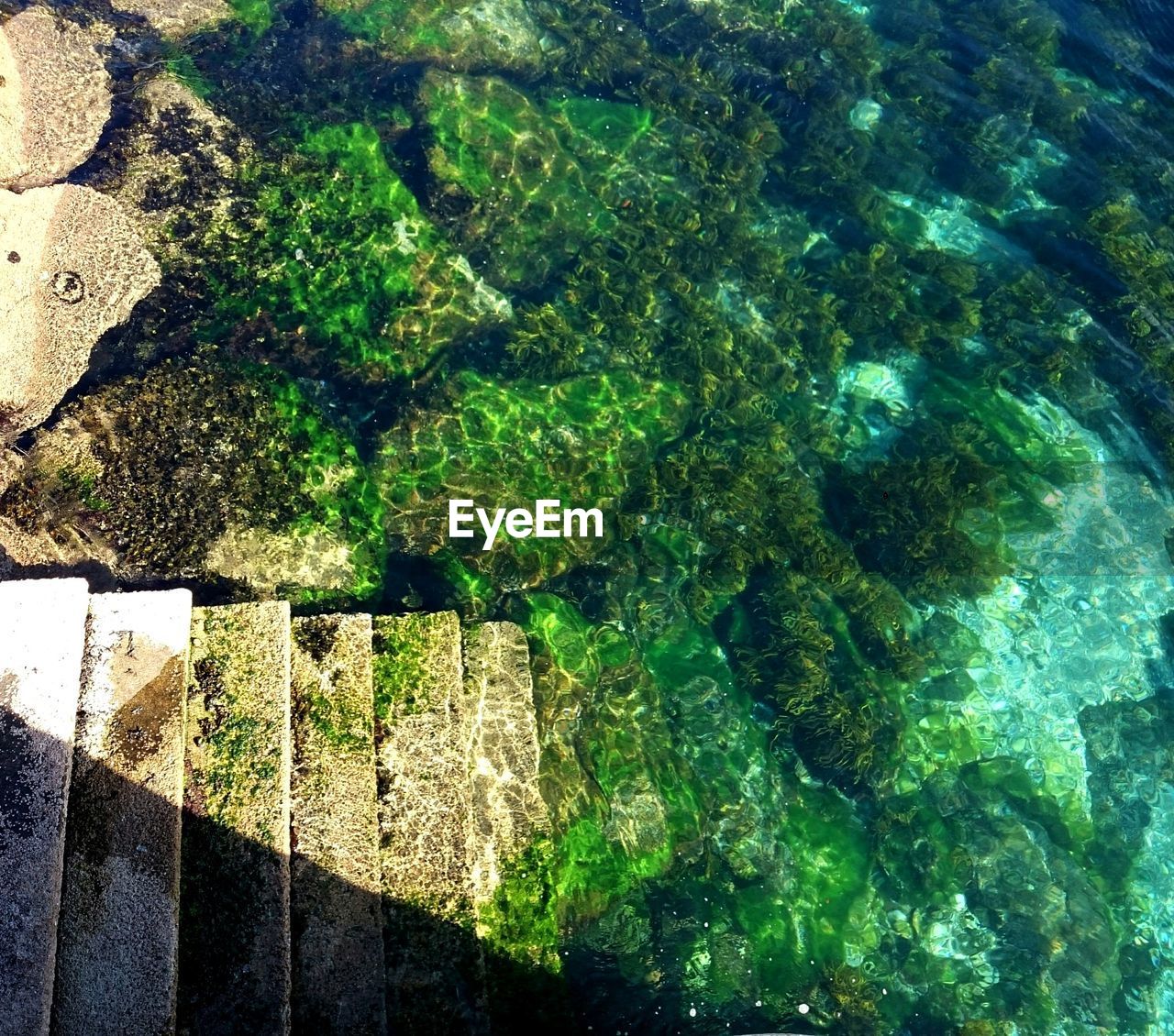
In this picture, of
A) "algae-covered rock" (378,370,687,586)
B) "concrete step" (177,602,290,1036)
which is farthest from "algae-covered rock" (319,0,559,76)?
"concrete step" (177,602,290,1036)

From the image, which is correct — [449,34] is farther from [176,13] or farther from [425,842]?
[425,842]

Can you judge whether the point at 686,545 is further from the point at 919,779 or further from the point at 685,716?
the point at 919,779

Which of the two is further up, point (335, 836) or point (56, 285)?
point (56, 285)

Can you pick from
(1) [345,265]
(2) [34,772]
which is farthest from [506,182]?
(2) [34,772]

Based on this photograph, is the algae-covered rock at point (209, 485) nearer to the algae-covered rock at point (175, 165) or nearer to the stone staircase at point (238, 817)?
the stone staircase at point (238, 817)

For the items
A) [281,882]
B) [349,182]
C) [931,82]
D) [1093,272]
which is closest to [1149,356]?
[1093,272]
